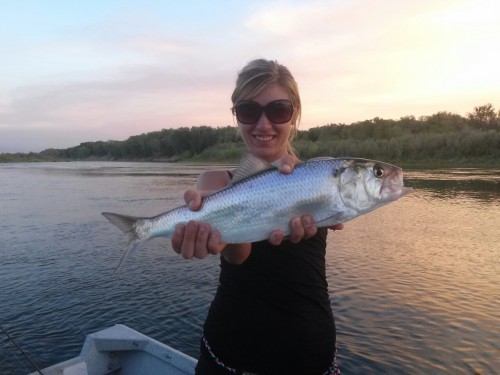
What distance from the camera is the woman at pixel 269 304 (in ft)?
9.70

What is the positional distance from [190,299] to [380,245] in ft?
26.1

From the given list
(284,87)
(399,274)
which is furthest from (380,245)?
(284,87)

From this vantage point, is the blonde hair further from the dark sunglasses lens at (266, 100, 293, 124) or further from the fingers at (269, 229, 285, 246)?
the fingers at (269, 229, 285, 246)

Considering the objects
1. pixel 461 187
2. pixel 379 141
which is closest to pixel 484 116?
pixel 379 141

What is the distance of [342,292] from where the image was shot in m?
11.2

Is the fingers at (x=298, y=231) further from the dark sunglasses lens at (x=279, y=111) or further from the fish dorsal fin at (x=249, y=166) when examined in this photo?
the dark sunglasses lens at (x=279, y=111)

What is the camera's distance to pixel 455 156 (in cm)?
6256

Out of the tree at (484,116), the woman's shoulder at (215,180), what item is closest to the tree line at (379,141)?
the tree at (484,116)

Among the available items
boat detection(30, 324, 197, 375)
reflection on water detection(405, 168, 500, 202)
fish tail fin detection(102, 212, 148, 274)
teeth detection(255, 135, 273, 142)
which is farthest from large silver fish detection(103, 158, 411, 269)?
reflection on water detection(405, 168, 500, 202)

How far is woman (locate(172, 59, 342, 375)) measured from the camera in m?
2.96

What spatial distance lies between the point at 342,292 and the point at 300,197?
8694 millimetres

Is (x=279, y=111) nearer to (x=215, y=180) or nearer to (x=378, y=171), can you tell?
(x=215, y=180)

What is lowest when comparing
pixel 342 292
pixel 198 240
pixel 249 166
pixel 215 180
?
pixel 342 292

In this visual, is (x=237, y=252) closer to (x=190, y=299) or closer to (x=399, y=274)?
(x=190, y=299)
